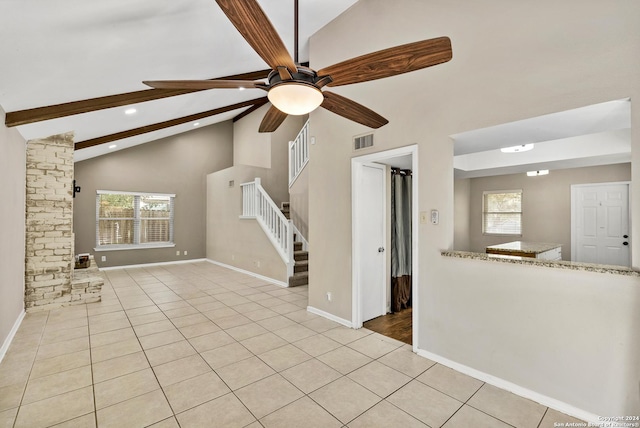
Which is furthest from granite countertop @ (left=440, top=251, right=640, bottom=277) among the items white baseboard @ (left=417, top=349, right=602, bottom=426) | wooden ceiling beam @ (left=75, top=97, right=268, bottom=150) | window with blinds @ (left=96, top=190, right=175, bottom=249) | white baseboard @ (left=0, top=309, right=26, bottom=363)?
window with blinds @ (left=96, top=190, right=175, bottom=249)

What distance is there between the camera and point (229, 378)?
2607mm

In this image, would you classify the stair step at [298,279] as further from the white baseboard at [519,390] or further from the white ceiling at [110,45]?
the white ceiling at [110,45]

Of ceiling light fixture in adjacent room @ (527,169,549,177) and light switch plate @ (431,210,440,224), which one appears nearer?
light switch plate @ (431,210,440,224)

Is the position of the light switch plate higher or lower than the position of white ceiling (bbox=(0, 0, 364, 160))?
lower

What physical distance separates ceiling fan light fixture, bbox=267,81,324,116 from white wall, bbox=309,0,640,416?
1590mm

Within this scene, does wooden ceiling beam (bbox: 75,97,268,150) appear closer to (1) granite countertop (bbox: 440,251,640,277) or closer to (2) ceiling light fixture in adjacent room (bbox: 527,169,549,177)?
(1) granite countertop (bbox: 440,251,640,277)

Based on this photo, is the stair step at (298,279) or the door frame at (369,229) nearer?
the door frame at (369,229)

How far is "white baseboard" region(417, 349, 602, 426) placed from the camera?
6.86 feet

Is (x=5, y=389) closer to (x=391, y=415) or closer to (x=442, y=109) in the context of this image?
(x=391, y=415)

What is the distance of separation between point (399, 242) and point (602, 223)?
4.17 metres

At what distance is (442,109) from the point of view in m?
2.82

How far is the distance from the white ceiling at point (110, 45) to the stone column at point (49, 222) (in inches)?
13.1

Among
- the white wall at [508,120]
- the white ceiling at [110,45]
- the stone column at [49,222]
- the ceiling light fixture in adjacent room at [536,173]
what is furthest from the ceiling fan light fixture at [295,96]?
the ceiling light fixture in adjacent room at [536,173]

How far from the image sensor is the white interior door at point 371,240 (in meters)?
3.85
